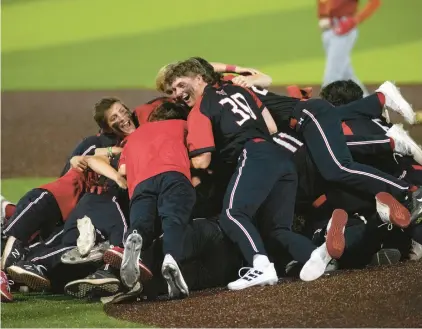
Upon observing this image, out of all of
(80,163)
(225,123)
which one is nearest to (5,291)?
(80,163)

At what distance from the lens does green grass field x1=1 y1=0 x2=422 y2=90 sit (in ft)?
31.1

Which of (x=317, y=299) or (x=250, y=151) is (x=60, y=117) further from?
(x=317, y=299)

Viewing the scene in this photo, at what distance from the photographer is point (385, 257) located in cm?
431

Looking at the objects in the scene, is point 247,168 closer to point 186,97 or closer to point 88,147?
point 186,97

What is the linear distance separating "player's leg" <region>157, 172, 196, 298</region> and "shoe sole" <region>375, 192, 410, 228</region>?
87 cm

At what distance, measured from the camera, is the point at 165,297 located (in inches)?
154

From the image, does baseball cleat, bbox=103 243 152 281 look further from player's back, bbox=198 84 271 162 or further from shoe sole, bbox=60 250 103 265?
player's back, bbox=198 84 271 162

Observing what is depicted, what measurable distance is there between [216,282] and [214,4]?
7.30m

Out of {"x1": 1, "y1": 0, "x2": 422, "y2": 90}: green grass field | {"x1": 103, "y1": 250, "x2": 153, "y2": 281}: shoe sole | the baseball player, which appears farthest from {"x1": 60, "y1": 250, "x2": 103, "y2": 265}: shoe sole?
{"x1": 1, "y1": 0, "x2": 422, "y2": 90}: green grass field

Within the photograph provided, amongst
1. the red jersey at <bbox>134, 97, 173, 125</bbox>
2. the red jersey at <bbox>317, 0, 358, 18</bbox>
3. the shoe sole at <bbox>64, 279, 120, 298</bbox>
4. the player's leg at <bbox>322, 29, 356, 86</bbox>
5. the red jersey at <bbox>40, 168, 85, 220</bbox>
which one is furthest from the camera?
the red jersey at <bbox>317, 0, 358, 18</bbox>

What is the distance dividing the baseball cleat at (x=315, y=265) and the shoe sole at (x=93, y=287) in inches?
32.3

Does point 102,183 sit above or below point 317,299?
above

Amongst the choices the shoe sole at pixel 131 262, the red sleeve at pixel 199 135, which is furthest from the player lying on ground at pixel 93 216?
the red sleeve at pixel 199 135

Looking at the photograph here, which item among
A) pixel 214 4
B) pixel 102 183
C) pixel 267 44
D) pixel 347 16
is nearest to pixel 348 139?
pixel 102 183
